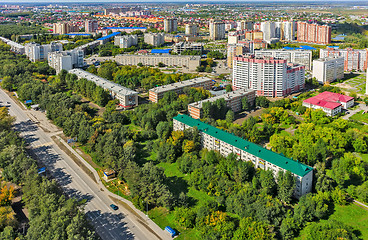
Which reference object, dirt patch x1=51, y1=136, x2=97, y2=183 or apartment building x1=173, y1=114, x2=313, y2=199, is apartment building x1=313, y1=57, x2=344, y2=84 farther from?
dirt patch x1=51, y1=136, x2=97, y2=183

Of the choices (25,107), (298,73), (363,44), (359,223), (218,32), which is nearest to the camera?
(359,223)

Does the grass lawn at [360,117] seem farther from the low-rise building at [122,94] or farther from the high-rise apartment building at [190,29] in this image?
the high-rise apartment building at [190,29]

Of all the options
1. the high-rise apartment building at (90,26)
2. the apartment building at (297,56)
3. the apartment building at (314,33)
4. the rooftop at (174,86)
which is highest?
the high-rise apartment building at (90,26)

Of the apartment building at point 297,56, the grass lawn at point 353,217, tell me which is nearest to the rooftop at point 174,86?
the apartment building at point 297,56

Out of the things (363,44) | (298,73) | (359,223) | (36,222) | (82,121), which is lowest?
(359,223)

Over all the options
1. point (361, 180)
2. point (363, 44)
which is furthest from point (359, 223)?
point (363, 44)

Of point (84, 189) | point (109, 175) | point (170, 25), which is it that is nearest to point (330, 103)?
point (109, 175)

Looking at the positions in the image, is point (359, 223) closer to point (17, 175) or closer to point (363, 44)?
point (17, 175)
